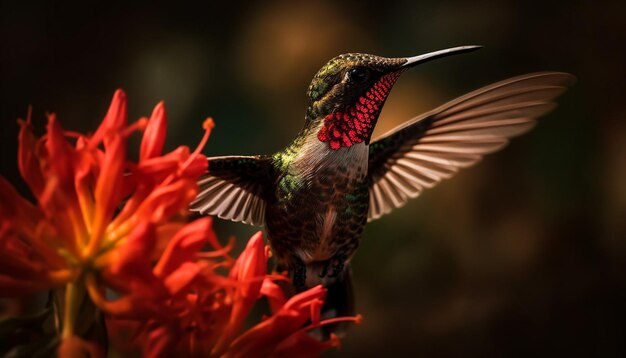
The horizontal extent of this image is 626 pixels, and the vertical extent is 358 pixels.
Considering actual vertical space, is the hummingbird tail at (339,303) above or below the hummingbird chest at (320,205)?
below

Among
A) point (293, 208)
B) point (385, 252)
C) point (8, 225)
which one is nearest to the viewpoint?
point (8, 225)

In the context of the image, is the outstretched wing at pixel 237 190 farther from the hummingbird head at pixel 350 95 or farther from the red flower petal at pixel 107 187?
the red flower petal at pixel 107 187

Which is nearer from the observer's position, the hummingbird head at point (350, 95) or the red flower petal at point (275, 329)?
the red flower petal at point (275, 329)

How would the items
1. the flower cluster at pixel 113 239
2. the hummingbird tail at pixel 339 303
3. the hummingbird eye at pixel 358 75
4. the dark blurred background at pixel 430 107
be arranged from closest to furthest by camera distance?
the flower cluster at pixel 113 239
the hummingbird eye at pixel 358 75
the hummingbird tail at pixel 339 303
the dark blurred background at pixel 430 107

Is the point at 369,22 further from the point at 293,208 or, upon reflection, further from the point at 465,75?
the point at 293,208

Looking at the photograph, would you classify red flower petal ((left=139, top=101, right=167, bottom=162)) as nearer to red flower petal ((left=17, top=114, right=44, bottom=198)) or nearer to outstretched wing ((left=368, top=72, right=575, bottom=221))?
red flower petal ((left=17, top=114, right=44, bottom=198))

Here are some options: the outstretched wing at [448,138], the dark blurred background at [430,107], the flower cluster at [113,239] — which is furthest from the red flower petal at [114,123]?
the dark blurred background at [430,107]

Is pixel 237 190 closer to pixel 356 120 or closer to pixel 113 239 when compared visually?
pixel 356 120

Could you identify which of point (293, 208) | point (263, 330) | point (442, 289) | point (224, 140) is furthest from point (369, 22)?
point (263, 330)
